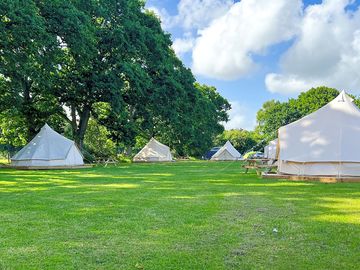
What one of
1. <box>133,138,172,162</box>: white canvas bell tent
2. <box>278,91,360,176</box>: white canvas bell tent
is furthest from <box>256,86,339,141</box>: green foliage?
<box>278,91,360,176</box>: white canvas bell tent

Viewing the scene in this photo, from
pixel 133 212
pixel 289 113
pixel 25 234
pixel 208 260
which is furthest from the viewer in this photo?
pixel 289 113

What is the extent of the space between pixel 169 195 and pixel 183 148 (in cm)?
4398

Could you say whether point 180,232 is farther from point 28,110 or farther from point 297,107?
point 297,107

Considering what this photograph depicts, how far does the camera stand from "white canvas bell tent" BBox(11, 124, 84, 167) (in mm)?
23750

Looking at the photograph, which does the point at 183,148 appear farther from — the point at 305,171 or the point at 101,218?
the point at 101,218

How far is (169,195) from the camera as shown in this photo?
385 inches

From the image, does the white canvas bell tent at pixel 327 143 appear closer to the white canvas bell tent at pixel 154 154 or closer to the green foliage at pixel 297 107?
the white canvas bell tent at pixel 154 154

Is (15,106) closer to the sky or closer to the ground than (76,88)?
closer to the ground

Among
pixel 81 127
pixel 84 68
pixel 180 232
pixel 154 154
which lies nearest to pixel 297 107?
pixel 154 154

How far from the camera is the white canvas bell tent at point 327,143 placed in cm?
1445

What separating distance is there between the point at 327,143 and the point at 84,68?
16.9 meters

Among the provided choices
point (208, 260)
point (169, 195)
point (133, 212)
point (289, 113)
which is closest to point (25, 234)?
point (133, 212)

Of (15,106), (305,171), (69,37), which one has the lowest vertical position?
(305,171)

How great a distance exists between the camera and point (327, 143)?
14.8 metres
